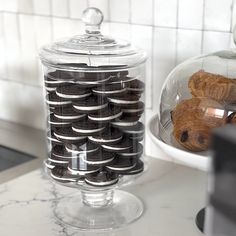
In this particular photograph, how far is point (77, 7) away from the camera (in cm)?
105

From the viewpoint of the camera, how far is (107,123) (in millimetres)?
718

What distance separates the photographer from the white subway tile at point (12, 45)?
1196 mm

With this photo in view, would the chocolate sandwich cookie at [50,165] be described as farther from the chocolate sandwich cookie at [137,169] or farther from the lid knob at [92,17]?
the lid knob at [92,17]

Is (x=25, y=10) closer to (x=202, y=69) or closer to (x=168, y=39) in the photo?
(x=168, y=39)

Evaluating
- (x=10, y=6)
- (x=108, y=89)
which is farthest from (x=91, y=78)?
(x=10, y=6)

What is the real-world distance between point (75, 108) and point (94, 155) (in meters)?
0.08

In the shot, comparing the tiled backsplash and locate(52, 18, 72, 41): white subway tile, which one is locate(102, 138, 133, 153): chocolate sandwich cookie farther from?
locate(52, 18, 72, 41): white subway tile

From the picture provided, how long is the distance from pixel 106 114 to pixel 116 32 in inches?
13.4

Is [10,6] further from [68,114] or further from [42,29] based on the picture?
[68,114]

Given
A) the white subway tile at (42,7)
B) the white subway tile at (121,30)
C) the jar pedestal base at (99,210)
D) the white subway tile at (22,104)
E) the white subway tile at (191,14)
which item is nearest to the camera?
the jar pedestal base at (99,210)

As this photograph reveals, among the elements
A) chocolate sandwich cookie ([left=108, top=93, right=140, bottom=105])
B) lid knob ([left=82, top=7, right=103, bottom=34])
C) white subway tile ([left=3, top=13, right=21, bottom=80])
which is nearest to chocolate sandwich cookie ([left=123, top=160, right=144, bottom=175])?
chocolate sandwich cookie ([left=108, top=93, right=140, bottom=105])

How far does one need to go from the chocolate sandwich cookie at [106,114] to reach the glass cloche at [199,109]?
0.07 metres

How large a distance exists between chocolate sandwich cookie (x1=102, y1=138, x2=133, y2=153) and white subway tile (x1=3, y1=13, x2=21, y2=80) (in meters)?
0.58

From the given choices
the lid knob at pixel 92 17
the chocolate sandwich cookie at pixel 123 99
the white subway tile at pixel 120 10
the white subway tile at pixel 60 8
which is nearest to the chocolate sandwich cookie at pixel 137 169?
the chocolate sandwich cookie at pixel 123 99
